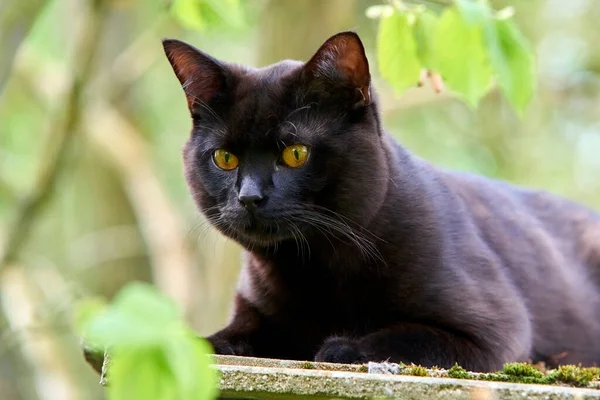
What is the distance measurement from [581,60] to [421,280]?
3.87m

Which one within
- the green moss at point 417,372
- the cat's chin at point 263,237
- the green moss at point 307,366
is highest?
the cat's chin at point 263,237

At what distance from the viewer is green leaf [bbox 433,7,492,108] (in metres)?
2.29

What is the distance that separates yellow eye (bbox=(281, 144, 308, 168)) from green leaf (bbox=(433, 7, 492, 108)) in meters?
0.44

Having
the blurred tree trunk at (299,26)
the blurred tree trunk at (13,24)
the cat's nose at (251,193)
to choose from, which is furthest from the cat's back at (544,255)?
the blurred tree trunk at (13,24)

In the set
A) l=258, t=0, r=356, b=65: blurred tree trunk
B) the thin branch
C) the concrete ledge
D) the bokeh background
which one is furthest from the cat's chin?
l=258, t=0, r=356, b=65: blurred tree trunk

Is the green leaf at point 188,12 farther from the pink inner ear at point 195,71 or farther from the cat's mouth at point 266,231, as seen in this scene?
the cat's mouth at point 266,231

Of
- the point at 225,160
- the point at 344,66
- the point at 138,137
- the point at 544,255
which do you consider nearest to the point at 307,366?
the point at 225,160

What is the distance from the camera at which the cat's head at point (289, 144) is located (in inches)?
91.4

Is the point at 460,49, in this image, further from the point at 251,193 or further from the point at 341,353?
the point at 341,353

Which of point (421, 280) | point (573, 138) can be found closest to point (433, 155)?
point (573, 138)

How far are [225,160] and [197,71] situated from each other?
30 centimetres

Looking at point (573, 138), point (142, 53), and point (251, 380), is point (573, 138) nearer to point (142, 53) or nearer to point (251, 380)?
point (142, 53)

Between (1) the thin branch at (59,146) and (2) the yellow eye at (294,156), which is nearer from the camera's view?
(2) the yellow eye at (294,156)

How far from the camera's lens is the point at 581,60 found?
577cm
